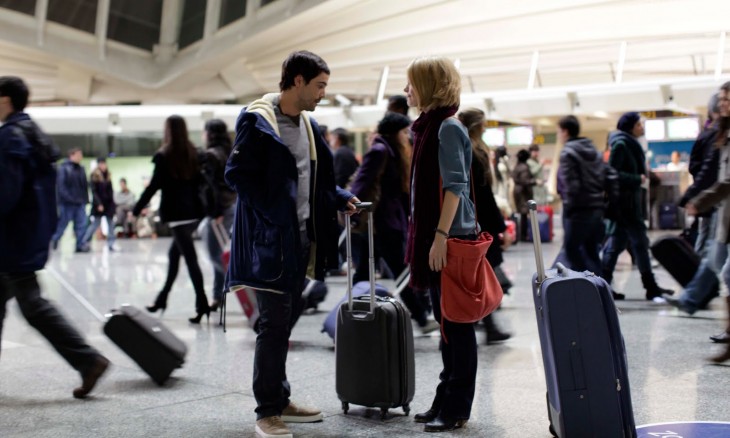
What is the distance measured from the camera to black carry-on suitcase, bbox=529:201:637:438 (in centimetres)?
385

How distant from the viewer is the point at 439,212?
4.41m

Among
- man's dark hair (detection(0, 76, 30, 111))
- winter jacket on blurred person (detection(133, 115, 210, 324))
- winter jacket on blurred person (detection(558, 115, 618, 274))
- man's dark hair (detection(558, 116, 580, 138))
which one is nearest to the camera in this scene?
man's dark hair (detection(0, 76, 30, 111))

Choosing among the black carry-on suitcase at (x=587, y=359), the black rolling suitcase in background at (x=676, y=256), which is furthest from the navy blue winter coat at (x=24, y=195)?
the black rolling suitcase in background at (x=676, y=256)

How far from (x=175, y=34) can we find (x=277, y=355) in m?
27.4

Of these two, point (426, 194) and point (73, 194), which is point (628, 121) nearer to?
point (426, 194)

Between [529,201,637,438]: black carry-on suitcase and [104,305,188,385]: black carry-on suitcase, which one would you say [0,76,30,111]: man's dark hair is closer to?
[104,305,188,385]: black carry-on suitcase

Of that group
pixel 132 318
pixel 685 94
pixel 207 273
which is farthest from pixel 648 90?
pixel 132 318

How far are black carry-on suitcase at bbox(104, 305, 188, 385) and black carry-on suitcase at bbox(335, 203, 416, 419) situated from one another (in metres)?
1.42

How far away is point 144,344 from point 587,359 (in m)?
2.94

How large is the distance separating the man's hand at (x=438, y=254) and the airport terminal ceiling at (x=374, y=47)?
1459 cm

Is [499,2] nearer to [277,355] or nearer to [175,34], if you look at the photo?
[175,34]

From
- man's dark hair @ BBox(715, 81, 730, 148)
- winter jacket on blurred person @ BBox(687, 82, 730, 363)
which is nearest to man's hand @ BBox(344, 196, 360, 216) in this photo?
winter jacket on blurred person @ BBox(687, 82, 730, 363)

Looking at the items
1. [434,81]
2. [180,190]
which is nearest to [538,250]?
[434,81]

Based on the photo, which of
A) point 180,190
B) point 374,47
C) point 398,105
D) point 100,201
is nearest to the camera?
point 398,105
